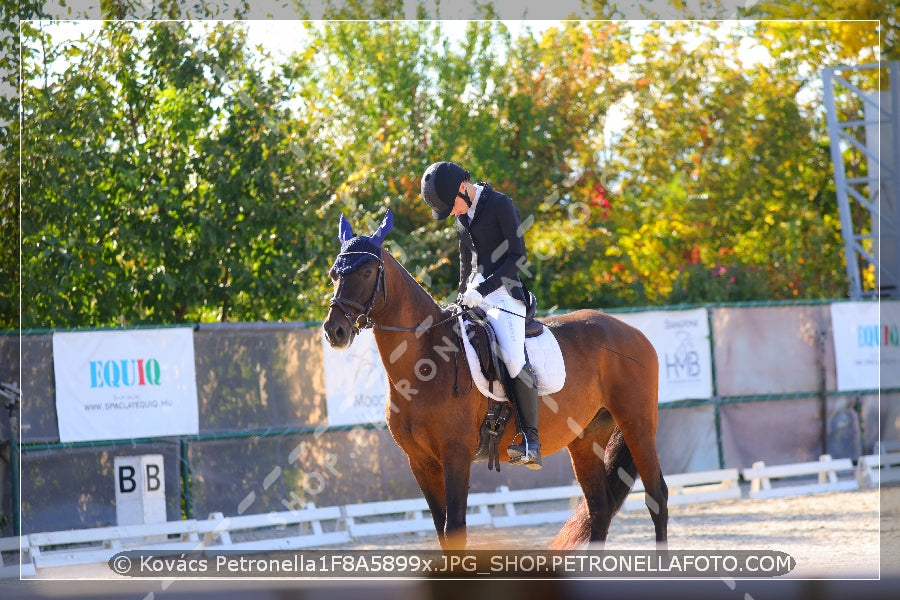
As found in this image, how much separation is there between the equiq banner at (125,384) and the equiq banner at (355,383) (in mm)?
1471

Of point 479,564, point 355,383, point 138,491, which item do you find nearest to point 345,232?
point 479,564

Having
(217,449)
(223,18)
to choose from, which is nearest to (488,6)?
(223,18)

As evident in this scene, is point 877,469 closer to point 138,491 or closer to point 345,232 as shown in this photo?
point 138,491

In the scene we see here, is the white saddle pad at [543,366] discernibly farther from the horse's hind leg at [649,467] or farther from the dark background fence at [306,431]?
the dark background fence at [306,431]

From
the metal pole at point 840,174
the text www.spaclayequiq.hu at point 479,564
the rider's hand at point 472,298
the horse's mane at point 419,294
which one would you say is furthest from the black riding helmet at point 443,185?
the metal pole at point 840,174

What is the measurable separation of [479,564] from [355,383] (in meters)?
5.24

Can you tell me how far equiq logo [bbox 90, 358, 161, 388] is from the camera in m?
10.3

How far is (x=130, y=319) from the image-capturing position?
12.7 meters

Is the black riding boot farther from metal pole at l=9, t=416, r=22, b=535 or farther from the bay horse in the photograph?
metal pole at l=9, t=416, r=22, b=535

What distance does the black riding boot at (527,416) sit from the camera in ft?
22.4

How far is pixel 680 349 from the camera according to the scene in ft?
44.9

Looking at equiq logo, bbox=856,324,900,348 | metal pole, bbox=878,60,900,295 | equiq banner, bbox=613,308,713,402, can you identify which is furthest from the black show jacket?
metal pole, bbox=878,60,900,295

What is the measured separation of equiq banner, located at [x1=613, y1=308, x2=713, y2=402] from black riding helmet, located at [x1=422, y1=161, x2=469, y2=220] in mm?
6948

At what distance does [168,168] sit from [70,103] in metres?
Result: 1.51
